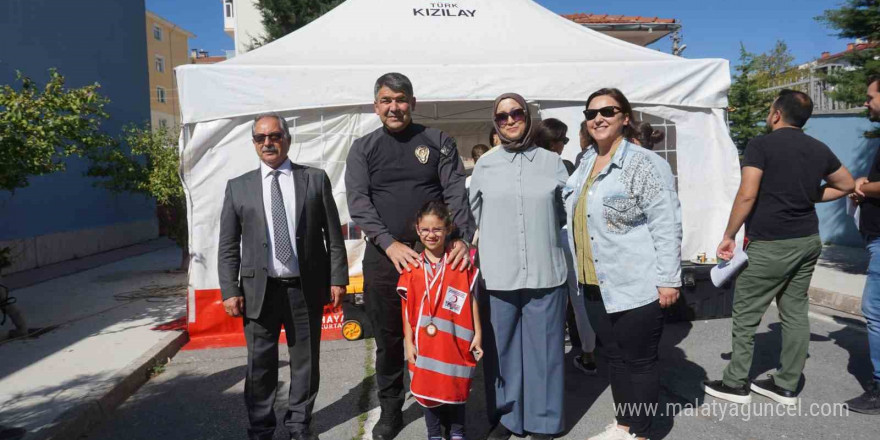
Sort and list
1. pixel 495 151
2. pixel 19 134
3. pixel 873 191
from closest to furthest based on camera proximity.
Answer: pixel 495 151, pixel 873 191, pixel 19 134

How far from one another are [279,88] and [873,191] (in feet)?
15.1

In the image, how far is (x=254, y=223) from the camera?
10.3 feet

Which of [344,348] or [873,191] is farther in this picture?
[344,348]

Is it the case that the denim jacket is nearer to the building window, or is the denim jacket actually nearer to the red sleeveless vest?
the red sleeveless vest

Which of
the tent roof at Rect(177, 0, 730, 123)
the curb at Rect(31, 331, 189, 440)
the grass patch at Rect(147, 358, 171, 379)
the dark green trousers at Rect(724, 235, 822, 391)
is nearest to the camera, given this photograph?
the curb at Rect(31, 331, 189, 440)

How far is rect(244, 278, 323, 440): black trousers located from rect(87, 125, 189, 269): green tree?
5711 millimetres

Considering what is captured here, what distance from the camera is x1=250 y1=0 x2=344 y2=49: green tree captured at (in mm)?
18000

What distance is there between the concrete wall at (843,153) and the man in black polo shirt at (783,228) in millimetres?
6744

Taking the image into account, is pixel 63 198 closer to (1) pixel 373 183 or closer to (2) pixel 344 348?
(2) pixel 344 348

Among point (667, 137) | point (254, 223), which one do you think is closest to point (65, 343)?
point (254, 223)

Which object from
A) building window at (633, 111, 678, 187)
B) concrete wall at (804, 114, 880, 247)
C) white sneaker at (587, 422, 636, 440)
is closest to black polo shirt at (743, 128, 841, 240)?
white sneaker at (587, 422, 636, 440)

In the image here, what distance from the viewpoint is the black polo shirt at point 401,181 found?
3238 mm

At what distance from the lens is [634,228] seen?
2.87 metres

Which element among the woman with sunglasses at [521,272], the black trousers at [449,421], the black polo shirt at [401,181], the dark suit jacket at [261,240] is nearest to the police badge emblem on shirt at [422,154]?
the black polo shirt at [401,181]
